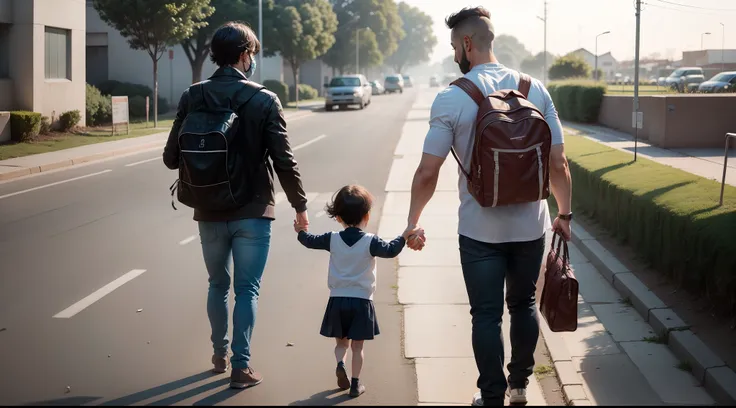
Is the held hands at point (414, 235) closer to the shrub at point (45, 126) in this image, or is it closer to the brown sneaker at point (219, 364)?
the brown sneaker at point (219, 364)

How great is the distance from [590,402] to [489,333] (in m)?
0.86

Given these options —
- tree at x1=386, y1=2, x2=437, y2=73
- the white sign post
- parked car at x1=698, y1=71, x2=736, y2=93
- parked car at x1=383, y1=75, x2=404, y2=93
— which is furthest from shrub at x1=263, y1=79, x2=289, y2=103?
tree at x1=386, y1=2, x2=437, y2=73

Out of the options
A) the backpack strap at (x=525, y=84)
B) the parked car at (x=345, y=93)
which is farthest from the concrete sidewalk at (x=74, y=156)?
the parked car at (x=345, y=93)

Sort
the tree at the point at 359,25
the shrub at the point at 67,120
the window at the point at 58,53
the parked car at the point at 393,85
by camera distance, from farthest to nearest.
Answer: the parked car at the point at 393,85 → the tree at the point at 359,25 → the window at the point at 58,53 → the shrub at the point at 67,120

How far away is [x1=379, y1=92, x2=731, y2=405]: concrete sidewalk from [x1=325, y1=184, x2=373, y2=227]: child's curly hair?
1.06 m

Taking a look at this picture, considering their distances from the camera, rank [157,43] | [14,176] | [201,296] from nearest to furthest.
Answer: [201,296] < [14,176] < [157,43]

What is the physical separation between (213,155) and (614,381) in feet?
8.67

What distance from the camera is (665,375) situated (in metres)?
5.45

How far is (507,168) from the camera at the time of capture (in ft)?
14.2

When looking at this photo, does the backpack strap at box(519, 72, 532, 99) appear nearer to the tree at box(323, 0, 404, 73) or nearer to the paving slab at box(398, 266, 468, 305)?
the paving slab at box(398, 266, 468, 305)

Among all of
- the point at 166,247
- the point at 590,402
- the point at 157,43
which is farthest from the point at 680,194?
the point at 157,43

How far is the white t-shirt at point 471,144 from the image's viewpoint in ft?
14.6

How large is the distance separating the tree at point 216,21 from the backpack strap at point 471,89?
136ft

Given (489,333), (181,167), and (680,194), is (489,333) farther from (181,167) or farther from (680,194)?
A: (680,194)
